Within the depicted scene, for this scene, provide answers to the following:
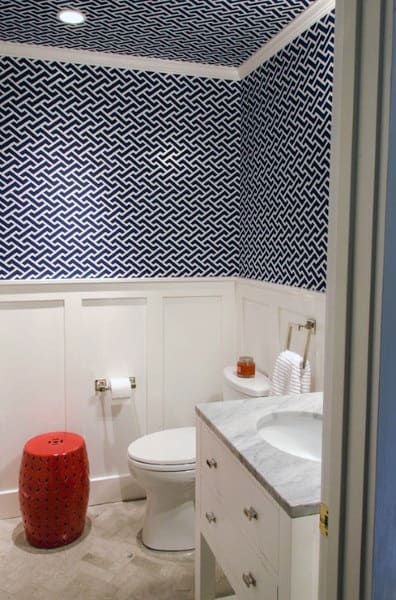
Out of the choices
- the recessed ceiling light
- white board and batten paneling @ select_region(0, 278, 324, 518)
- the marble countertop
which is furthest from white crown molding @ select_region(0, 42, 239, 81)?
the marble countertop

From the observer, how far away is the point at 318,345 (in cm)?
227

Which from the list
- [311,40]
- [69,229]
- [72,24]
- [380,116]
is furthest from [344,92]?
[69,229]

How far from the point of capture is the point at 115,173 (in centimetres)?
290

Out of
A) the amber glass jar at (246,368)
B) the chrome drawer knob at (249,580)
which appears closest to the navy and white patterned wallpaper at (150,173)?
the amber glass jar at (246,368)

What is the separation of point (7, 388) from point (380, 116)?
8.51 feet

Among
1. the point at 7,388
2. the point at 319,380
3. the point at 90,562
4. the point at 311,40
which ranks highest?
the point at 311,40

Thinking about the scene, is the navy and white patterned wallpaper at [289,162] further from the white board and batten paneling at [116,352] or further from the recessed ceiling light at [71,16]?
the recessed ceiling light at [71,16]

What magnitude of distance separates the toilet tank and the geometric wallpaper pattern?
5.47ft

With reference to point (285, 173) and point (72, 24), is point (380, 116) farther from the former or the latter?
point (72, 24)

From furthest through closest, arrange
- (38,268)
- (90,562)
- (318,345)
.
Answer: (38,268) < (90,562) < (318,345)

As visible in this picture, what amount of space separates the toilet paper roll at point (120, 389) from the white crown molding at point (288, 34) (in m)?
1.84

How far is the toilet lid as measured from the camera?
8.01ft

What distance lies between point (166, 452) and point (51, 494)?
0.60 m

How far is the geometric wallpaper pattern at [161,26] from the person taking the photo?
221 centimetres
